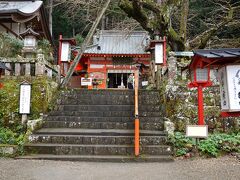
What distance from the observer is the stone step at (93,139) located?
748 cm

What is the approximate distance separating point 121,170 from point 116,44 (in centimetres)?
1530

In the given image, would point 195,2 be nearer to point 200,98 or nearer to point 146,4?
point 146,4

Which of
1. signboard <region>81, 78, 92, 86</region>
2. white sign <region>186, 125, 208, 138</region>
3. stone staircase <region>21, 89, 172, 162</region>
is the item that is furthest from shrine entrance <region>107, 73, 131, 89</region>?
white sign <region>186, 125, 208, 138</region>

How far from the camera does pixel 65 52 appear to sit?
11117 mm

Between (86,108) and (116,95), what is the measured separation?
123 centimetres

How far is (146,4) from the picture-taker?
1138cm

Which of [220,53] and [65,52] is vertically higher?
[65,52]

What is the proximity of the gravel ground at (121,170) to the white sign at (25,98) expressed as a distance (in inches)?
Result: 88.9

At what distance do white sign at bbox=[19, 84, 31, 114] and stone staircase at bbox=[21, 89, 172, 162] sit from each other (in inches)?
27.6

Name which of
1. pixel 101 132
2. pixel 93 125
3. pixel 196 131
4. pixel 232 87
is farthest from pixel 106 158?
pixel 232 87

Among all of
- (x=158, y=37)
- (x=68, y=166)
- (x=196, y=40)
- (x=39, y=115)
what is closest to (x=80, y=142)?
(x=68, y=166)

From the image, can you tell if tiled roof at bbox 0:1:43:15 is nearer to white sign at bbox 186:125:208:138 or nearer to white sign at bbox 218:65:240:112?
white sign at bbox 186:125:208:138

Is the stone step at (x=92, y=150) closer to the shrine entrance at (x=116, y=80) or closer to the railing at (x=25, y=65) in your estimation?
the railing at (x=25, y=65)

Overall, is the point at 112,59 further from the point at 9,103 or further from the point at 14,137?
the point at 14,137
